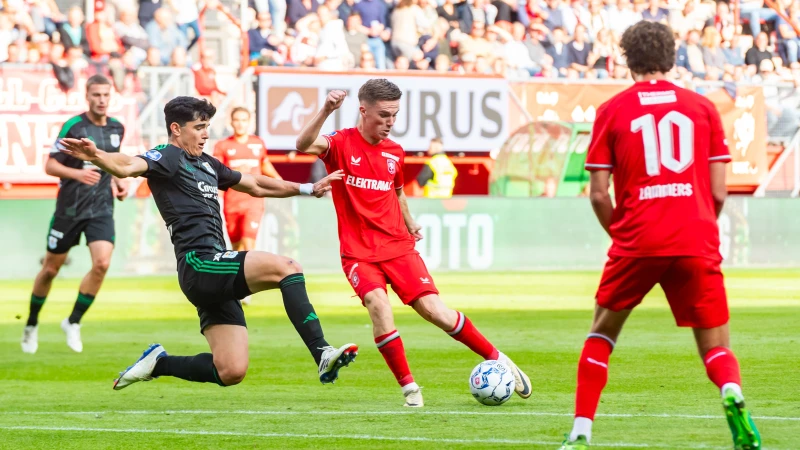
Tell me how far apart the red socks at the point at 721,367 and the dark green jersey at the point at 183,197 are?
3226 millimetres

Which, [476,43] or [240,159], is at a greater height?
[476,43]

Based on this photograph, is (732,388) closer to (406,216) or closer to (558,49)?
(406,216)

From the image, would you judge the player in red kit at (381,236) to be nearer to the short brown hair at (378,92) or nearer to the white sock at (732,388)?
the short brown hair at (378,92)

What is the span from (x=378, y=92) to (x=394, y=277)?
1.20 meters

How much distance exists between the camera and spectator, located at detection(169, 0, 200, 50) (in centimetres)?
2352

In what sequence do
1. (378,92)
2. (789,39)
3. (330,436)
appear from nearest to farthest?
(330,436) < (378,92) < (789,39)

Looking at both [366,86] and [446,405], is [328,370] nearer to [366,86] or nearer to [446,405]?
[446,405]

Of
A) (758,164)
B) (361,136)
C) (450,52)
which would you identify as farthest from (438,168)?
(361,136)

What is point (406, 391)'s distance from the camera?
798cm

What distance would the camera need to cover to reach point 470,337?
326 inches

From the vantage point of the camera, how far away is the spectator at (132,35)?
22.9 m

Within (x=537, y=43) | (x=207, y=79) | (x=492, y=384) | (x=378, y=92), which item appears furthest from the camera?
(x=537, y=43)

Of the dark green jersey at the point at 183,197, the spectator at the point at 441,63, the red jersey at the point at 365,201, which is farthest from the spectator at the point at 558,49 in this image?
the dark green jersey at the point at 183,197

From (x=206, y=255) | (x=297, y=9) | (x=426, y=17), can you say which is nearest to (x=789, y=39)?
(x=426, y=17)
